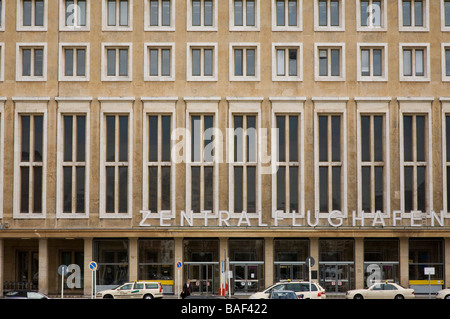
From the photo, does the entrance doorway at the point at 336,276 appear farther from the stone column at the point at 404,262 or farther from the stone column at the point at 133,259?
the stone column at the point at 133,259

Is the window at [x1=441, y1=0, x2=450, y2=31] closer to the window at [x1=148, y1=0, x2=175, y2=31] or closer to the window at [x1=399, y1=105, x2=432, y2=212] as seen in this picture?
the window at [x1=399, y1=105, x2=432, y2=212]

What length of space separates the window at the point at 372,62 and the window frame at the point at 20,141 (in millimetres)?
23422

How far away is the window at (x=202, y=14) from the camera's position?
48.6 m

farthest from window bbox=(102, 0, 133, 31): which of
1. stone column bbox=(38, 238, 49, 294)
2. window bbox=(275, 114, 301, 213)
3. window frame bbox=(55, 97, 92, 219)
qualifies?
stone column bbox=(38, 238, 49, 294)

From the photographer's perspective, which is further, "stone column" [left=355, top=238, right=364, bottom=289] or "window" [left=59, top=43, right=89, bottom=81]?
"window" [left=59, top=43, right=89, bottom=81]

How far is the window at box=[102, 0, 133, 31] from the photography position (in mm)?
48531

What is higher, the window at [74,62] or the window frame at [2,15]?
the window frame at [2,15]

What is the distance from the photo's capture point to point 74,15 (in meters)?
48.7

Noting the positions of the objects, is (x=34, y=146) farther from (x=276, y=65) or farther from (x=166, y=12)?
(x=276, y=65)

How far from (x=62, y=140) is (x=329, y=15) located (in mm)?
21974

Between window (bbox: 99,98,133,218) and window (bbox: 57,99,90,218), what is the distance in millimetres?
1221

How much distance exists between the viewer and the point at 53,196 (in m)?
47.5

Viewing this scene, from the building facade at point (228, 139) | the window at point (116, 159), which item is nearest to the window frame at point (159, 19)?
the building facade at point (228, 139)

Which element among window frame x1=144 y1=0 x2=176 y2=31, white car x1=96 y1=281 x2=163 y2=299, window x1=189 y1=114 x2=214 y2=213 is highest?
window frame x1=144 y1=0 x2=176 y2=31
